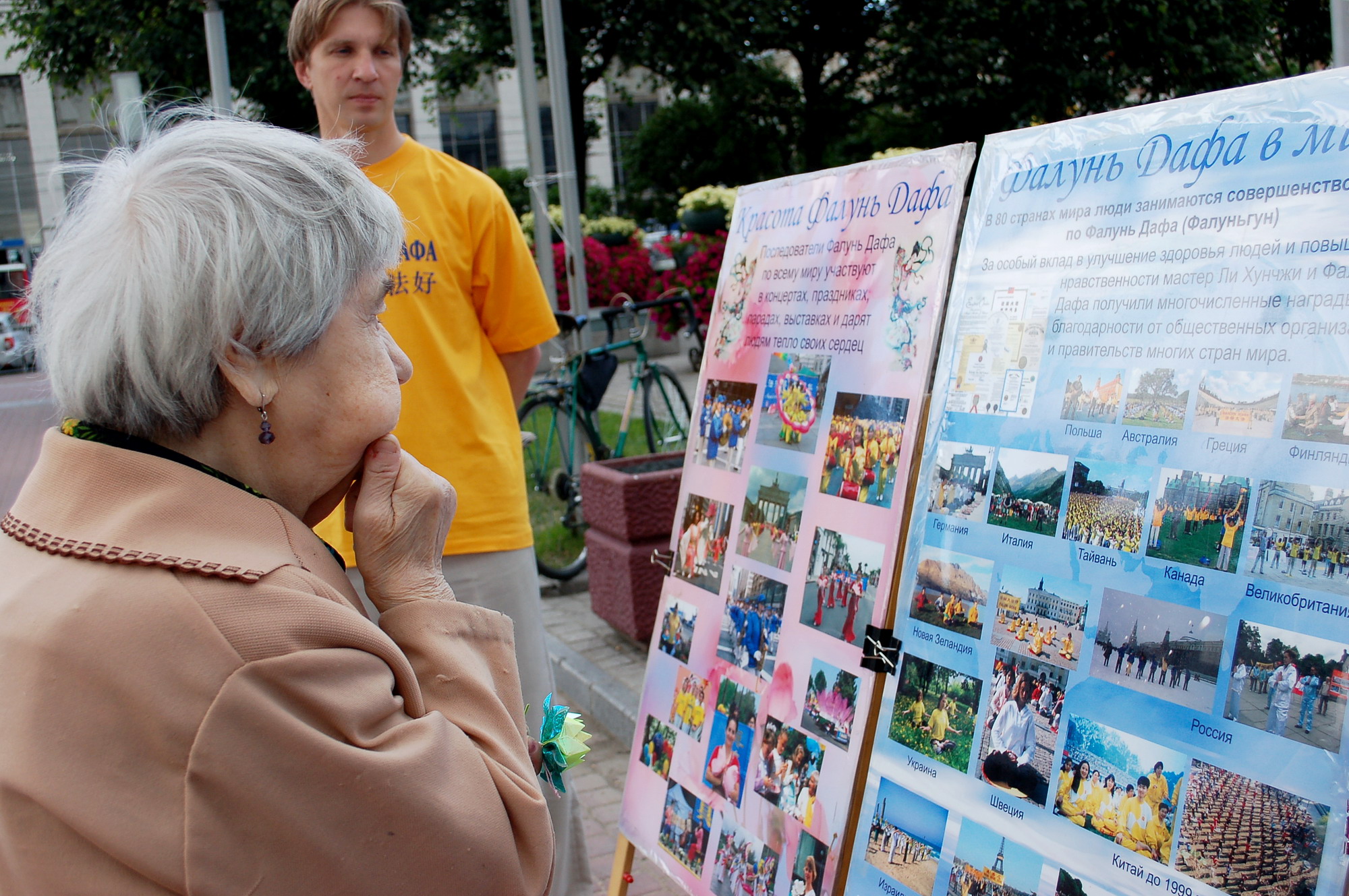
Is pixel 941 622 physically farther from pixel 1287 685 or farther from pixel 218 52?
pixel 218 52

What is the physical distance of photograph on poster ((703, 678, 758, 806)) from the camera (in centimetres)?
229

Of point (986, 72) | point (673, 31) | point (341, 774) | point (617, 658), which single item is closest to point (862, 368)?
point (341, 774)

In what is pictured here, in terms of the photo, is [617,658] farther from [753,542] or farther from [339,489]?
[339,489]

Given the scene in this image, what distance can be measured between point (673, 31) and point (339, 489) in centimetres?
1919

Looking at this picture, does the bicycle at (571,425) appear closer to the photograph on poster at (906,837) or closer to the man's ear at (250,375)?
the photograph on poster at (906,837)

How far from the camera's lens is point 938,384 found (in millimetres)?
1897

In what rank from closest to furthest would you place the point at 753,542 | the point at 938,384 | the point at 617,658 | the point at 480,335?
the point at 938,384, the point at 753,542, the point at 480,335, the point at 617,658

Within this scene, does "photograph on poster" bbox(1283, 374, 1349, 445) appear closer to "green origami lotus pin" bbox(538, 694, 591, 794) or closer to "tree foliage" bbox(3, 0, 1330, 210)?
"green origami lotus pin" bbox(538, 694, 591, 794)

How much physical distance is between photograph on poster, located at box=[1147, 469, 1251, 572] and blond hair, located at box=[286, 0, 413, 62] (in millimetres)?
2020

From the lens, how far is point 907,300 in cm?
203

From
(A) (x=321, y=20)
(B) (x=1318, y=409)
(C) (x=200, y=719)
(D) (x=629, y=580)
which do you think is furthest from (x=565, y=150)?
(C) (x=200, y=719)

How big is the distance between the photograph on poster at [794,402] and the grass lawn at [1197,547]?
80 centimetres

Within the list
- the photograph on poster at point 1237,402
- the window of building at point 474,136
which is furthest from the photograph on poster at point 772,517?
the window of building at point 474,136

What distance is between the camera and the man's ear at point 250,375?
3.76ft
